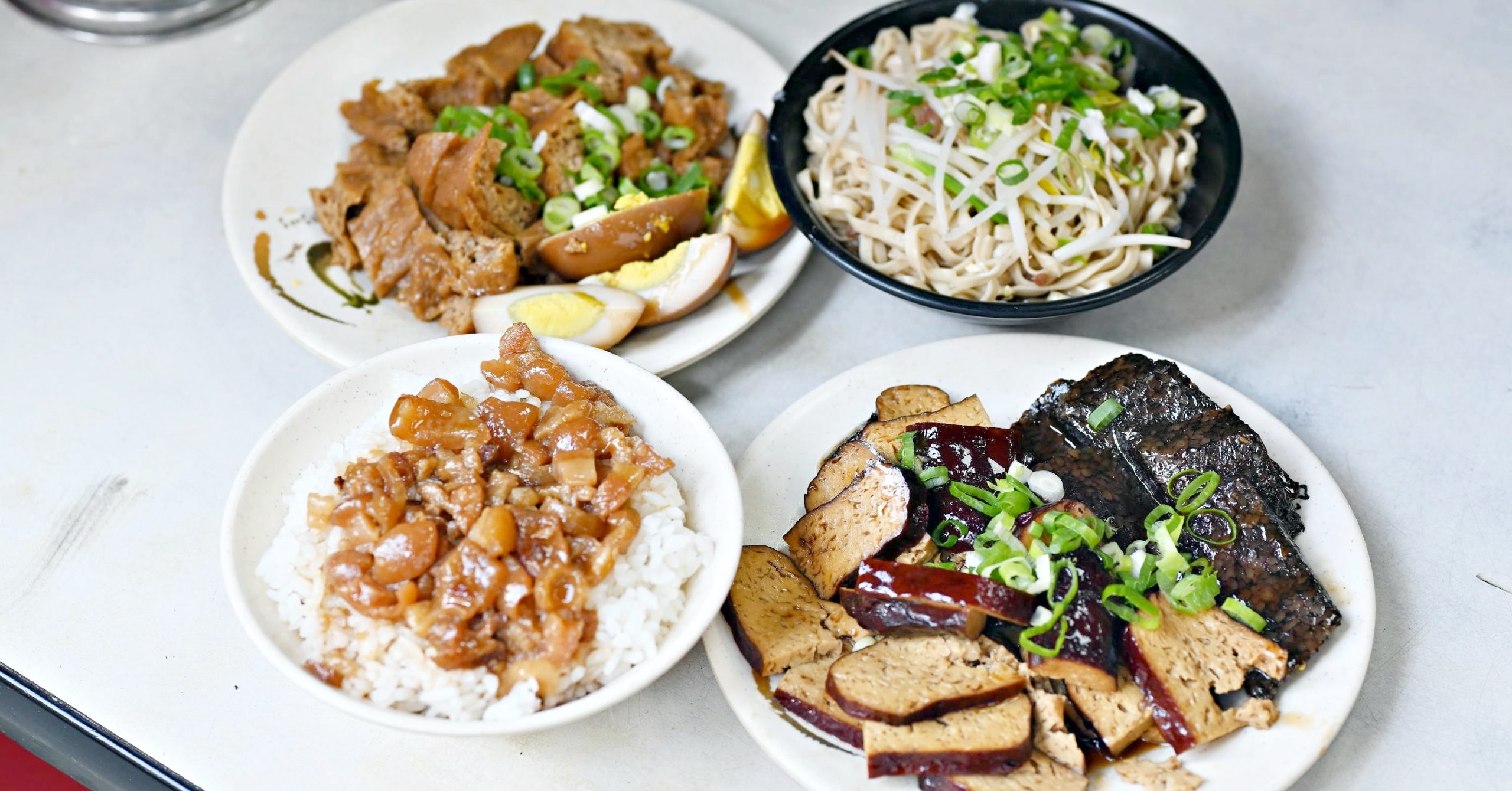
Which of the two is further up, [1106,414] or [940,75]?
[940,75]

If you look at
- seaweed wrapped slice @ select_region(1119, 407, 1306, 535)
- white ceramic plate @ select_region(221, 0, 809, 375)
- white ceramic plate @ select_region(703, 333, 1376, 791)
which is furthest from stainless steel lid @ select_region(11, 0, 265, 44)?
seaweed wrapped slice @ select_region(1119, 407, 1306, 535)

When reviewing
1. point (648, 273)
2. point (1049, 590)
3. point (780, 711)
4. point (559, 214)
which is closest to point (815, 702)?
point (780, 711)

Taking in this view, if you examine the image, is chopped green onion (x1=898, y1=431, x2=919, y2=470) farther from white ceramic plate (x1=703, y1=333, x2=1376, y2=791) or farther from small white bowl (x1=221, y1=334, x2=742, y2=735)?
small white bowl (x1=221, y1=334, x2=742, y2=735)

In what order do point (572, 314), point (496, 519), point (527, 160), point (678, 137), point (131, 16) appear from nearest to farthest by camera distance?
point (496, 519) → point (572, 314) → point (527, 160) → point (678, 137) → point (131, 16)

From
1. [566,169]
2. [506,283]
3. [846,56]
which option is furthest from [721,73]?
[506,283]

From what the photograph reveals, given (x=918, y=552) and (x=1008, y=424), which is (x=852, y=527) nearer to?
(x=918, y=552)

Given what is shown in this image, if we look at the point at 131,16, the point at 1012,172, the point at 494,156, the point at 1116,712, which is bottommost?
the point at 1116,712

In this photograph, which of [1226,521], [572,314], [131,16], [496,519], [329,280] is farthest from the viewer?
[131,16]
